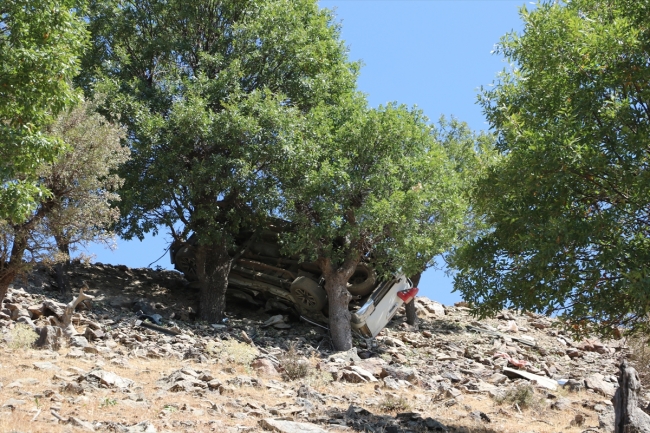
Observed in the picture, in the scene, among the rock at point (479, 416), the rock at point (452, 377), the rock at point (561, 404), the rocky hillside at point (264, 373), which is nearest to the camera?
the rocky hillside at point (264, 373)

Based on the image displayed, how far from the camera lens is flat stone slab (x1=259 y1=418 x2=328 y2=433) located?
448 inches

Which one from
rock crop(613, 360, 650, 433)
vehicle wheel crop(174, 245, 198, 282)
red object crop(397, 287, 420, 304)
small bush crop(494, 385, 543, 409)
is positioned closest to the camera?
rock crop(613, 360, 650, 433)

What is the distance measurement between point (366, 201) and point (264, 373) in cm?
713

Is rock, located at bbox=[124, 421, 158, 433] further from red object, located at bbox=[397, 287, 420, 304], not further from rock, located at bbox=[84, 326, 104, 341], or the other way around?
red object, located at bbox=[397, 287, 420, 304]

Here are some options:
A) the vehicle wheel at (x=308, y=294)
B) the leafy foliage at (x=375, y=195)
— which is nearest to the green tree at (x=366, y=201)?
the leafy foliage at (x=375, y=195)

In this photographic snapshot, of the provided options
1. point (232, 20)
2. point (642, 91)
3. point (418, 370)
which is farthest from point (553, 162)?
point (232, 20)

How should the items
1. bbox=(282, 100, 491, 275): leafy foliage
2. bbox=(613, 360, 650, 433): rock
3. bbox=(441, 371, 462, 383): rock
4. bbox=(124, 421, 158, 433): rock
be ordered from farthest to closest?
bbox=(282, 100, 491, 275): leafy foliage → bbox=(441, 371, 462, 383): rock → bbox=(613, 360, 650, 433): rock → bbox=(124, 421, 158, 433): rock

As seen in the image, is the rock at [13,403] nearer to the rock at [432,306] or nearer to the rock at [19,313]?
the rock at [19,313]

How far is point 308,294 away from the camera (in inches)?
937

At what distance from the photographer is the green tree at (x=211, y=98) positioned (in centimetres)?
2277

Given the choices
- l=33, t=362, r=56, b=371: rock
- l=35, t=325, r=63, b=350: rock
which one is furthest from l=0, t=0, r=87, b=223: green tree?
l=35, t=325, r=63, b=350: rock

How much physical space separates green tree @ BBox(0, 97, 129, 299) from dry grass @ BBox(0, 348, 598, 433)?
118 inches

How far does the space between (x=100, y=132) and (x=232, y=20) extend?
9482 millimetres

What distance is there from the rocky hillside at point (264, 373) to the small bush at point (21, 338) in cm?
3
